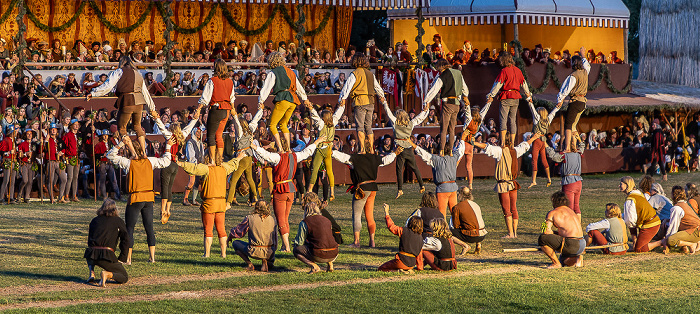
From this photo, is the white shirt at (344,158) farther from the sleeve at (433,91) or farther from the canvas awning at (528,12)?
the canvas awning at (528,12)

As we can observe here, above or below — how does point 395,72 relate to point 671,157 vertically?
above

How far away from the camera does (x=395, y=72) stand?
1136 inches

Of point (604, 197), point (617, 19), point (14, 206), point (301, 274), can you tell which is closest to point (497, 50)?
point (617, 19)

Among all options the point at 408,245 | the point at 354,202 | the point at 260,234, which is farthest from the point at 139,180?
the point at 408,245

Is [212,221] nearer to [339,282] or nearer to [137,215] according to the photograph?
[137,215]

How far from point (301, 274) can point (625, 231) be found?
5.30m

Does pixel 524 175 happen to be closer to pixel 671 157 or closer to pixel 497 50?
pixel 671 157

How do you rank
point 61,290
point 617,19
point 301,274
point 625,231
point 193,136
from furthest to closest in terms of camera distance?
1. point 617,19
2. point 193,136
3. point 625,231
4. point 301,274
5. point 61,290

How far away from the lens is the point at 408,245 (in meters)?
12.6

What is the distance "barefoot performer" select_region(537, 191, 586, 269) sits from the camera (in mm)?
13094

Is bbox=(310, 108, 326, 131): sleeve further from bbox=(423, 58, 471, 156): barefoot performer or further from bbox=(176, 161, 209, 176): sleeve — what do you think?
bbox=(176, 161, 209, 176): sleeve

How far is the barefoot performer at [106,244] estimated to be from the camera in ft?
38.4

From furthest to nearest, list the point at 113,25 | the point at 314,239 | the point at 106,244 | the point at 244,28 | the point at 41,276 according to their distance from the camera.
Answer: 1. the point at 244,28
2. the point at 113,25
3. the point at 41,276
4. the point at 314,239
5. the point at 106,244

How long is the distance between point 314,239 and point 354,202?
90.4 inches
